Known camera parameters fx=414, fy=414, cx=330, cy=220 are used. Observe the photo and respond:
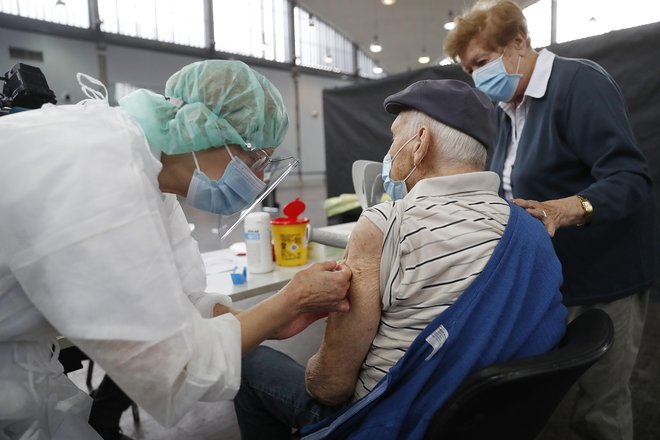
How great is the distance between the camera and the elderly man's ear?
0.98 metres

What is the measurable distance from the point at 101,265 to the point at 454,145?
77cm

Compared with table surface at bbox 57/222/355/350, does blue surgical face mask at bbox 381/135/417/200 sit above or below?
above

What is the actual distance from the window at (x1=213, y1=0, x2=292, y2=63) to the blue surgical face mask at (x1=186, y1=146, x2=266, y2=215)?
11.1 m

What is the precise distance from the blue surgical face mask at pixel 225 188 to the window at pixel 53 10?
952 centimetres

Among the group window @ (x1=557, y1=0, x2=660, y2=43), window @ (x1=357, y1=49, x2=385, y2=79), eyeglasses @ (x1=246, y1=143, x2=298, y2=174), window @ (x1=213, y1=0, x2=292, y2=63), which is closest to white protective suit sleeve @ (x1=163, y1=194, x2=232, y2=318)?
eyeglasses @ (x1=246, y1=143, x2=298, y2=174)

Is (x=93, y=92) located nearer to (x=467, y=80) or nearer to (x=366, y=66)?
(x=467, y=80)

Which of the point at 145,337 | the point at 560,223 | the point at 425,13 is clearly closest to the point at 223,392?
the point at 145,337

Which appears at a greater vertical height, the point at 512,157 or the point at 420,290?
the point at 512,157

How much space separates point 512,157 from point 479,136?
70 centimetres

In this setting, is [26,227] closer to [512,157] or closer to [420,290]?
[420,290]

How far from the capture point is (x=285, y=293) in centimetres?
93

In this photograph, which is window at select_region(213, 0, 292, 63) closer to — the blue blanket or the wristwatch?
the wristwatch

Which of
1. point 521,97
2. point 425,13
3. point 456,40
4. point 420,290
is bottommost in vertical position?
point 420,290

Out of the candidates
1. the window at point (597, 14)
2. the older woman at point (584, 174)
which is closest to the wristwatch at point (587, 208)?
the older woman at point (584, 174)
